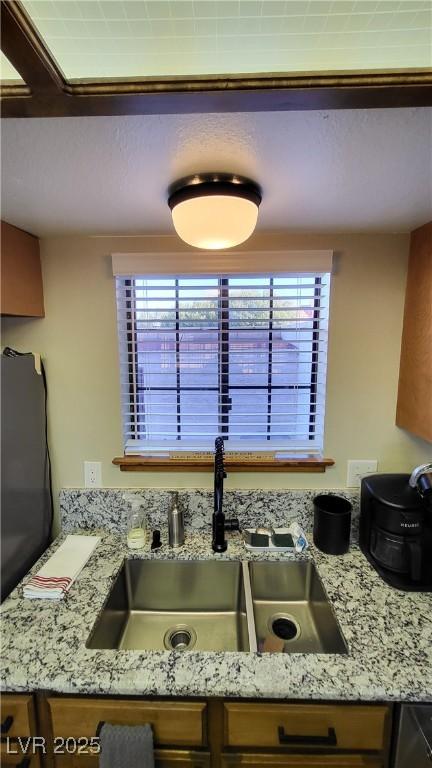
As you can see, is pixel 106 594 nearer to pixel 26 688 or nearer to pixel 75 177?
pixel 26 688

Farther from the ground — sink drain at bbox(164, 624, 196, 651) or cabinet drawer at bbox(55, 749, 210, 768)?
sink drain at bbox(164, 624, 196, 651)

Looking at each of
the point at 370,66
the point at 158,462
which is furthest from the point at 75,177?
the point at 158,462

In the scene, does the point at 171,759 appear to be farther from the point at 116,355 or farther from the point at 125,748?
the point at 116,355

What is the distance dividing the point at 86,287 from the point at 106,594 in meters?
1.16

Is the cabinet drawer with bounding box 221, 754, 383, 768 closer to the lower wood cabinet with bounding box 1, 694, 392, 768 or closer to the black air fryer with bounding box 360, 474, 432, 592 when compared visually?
the lower wood cabinet with bounding box 1, 694, 392, 768

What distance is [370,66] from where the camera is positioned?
1.82ft

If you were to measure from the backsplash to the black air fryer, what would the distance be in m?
0.20

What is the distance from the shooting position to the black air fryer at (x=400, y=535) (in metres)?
1.13

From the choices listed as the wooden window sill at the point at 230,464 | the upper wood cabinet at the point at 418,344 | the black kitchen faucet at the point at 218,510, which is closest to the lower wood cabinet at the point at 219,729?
the black kitchen faucet at the point at 218,510

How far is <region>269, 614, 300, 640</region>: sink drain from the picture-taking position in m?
1.19

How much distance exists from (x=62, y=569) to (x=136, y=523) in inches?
12.4

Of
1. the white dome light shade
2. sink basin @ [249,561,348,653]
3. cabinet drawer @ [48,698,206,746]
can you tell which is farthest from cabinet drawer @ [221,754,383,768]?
the white dome light shade

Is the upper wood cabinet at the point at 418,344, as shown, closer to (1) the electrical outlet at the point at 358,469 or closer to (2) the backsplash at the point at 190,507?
(1) the electrical outlet at the point at 358,469

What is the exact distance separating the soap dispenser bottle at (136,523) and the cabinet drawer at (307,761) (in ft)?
2.25
